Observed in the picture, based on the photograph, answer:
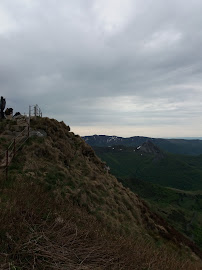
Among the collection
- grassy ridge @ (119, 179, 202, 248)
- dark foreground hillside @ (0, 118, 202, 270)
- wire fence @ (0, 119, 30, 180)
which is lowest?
grassy ridge @ (119, 179, 202, 248)

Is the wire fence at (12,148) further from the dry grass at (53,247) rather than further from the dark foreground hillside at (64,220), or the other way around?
the dry grass at (53,247)

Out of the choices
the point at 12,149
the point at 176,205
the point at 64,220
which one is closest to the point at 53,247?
the point at 64,220

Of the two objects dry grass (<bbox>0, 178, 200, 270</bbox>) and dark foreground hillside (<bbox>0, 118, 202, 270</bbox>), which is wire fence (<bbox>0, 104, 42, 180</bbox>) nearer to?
dark foreground hillside (<bbox>0, 118, 202, 270</bbox>)

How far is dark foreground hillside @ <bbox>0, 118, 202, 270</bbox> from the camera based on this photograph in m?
5.61

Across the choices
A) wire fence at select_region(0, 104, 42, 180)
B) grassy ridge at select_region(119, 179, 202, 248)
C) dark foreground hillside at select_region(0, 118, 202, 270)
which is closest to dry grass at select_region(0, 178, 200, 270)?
dark foreground hillside at select_region(0, 118, 202, 270)

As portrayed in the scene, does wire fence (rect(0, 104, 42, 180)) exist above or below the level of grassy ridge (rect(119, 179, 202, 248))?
above

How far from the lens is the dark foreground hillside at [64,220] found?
5.61 metres

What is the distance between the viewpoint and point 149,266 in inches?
243

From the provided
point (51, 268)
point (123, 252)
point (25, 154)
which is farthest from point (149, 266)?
point (25, 154)

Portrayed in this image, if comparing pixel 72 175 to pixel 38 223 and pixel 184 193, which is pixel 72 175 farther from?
pixel 184 193

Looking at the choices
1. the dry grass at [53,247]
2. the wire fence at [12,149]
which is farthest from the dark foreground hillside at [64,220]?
the wire fence at [12,149]

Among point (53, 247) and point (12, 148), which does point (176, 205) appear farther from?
point (53, 247)

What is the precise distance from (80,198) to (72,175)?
315 cm

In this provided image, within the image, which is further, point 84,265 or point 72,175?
point 72,175
